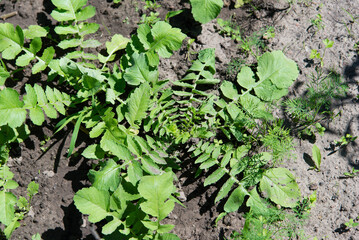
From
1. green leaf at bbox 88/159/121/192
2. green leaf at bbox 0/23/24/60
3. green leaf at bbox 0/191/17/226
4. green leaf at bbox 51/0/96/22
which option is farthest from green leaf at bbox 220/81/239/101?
green leaf at bbox 0/191/17/226

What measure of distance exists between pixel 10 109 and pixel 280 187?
2194 mm

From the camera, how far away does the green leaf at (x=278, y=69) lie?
9.34 feet

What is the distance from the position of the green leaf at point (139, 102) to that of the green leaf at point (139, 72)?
0.58ft

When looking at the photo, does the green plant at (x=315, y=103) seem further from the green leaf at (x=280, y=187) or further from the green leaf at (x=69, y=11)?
the green leaf at (x=69, y=11)

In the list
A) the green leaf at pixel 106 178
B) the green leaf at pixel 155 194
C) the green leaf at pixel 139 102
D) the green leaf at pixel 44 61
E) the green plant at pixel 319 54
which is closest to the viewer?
the green leaf at pixel 155 194

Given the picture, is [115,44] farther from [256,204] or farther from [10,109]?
[256,204]

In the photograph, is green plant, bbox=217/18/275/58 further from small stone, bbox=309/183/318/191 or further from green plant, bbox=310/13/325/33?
small stone, bbox=309/183/318/191

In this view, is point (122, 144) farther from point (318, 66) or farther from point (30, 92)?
point (318, 66)

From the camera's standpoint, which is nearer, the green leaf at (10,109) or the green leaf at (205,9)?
the green leaf at (10,109)

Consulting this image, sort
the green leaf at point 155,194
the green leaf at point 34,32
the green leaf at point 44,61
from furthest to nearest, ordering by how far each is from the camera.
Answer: the green leaf at point 34,32
the green leaf at point 44,61
the green leaf at point 155,194

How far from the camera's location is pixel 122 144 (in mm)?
2381

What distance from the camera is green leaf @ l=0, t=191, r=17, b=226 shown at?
2.68 metres

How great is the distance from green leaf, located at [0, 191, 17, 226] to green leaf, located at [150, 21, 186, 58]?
5.50ft

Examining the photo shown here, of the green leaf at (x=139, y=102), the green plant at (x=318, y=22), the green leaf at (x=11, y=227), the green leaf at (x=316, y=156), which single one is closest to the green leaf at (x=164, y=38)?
the green leaf at (x=139, y=102)
